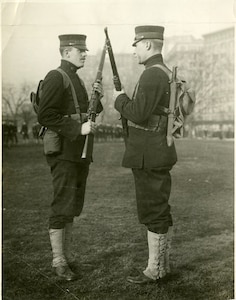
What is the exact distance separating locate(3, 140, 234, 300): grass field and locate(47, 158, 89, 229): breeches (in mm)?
46

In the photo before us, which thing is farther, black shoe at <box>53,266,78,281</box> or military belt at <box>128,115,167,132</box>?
black shoe at <box>53,266,78,281</box>

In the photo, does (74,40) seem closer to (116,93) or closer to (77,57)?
(77,57)

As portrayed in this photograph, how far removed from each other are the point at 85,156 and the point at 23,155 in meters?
0.30

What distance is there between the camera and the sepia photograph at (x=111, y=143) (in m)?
2.18

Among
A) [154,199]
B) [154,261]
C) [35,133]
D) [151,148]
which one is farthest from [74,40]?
[154,261]

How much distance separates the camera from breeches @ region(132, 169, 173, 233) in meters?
2.19

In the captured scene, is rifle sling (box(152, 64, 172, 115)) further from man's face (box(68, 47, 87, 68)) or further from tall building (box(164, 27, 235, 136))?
man's face (box(68, 47, 87, 68))

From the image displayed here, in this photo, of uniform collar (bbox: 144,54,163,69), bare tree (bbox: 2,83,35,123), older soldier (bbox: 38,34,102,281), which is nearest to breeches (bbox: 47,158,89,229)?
older soldier (bbox: 38,34,102,281)

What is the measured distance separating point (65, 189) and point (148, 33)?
82cm

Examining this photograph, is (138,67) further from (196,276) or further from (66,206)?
(196,276)

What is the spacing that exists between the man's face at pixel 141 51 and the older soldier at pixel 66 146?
9.1 inches

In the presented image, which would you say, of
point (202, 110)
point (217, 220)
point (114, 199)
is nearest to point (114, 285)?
point (114, 199)

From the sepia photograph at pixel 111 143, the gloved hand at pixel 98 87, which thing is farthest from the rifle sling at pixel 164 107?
the gloved hand at pixel 98 87

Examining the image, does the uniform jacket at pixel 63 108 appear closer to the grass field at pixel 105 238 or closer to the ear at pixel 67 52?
the ear at pixel 67 52
